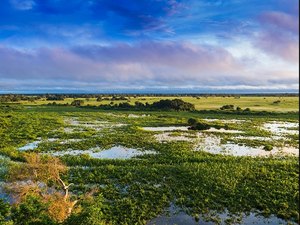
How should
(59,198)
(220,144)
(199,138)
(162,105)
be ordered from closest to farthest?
1. (59,198)
2. (220,144)
3. (199,138)
4. (162,105)

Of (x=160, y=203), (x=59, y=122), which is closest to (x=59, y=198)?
(x=160, y=203)

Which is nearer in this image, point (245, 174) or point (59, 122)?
point (245, 174)

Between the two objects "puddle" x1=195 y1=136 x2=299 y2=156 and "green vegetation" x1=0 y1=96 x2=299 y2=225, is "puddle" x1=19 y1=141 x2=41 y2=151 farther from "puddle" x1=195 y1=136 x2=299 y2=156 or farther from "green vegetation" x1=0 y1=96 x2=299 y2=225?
"puddle" x1=195 y1=136 x2=299 y2=156

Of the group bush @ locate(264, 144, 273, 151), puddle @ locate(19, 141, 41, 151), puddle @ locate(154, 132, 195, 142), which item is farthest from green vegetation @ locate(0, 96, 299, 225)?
puddle @ locate(154, 132, 195, 142)

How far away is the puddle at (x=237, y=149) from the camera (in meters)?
39.4

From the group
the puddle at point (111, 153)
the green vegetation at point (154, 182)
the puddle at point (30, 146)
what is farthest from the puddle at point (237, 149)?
the puddle at point (30, 146)

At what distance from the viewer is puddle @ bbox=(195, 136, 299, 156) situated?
129 ft

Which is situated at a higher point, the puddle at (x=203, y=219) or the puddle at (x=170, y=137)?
the puddle at (x=170, y=137)

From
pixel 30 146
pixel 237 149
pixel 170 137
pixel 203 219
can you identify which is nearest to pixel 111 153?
pixel 30 146

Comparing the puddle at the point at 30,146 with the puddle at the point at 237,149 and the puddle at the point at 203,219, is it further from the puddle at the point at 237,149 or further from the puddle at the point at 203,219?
the puddle at the point at 203,219

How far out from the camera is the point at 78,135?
2046 inches

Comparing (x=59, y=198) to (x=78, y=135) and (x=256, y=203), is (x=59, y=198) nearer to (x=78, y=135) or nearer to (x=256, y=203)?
(x=256, y=203)

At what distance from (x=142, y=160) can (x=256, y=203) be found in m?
14.6

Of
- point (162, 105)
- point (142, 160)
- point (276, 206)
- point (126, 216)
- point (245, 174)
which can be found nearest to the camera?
point (126, 216)
